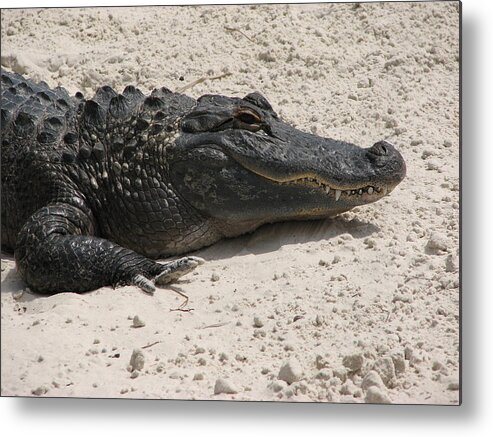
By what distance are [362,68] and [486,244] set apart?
90.2 inches

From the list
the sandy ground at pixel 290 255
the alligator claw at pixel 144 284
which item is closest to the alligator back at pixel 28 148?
the sandy ground at pixel 290 255

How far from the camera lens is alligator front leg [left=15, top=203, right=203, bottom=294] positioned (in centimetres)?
588

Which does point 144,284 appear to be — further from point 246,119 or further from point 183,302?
point 246,119

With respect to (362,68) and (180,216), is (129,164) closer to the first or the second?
(180,216)

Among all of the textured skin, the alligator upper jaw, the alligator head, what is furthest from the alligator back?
the alligator upper jaw

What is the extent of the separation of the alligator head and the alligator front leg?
1.65ft

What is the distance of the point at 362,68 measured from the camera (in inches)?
283

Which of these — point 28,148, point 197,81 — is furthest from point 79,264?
point 197,81

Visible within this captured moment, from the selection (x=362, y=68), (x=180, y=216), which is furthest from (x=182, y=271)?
(x=362, y=68)

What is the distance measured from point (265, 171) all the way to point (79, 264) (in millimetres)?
1178

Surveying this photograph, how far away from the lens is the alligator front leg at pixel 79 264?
5879mm

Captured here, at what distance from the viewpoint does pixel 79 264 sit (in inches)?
232

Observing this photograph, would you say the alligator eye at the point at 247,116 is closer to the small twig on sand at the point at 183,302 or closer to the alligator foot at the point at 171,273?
the alligator foot at the point at 171,273

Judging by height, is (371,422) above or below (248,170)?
below
